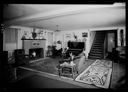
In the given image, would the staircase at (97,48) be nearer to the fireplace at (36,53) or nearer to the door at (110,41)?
the door at (110,41)

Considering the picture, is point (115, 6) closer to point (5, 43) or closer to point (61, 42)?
point (5, 43)

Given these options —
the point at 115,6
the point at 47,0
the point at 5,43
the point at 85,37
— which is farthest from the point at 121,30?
the point at 5,43

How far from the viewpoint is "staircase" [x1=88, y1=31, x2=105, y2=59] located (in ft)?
25.7

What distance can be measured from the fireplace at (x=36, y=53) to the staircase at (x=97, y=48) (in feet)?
15.0

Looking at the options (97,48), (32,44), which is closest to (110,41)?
(97,48)

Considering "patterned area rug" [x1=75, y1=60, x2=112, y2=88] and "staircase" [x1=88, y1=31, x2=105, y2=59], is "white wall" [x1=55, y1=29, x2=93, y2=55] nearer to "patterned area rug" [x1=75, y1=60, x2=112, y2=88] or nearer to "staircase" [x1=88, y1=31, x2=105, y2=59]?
"staircase" [x1=88, y1=31, x2=105, y2=59]

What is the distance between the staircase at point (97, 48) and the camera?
7818mm

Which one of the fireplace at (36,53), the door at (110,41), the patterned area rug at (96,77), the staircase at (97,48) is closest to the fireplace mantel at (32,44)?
the fireplace at (36,53)

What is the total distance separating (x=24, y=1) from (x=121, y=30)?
7.57 metres

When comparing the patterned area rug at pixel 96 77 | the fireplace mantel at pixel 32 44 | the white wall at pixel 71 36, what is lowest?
the patterned area rug at pixel 96 77

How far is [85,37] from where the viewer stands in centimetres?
827

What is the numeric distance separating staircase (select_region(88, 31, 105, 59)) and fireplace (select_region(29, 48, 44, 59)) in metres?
4.57

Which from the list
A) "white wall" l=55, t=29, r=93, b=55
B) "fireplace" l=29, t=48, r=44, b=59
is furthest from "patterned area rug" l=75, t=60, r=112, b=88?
"fireplace" l=29, t=48, r=44, b=59

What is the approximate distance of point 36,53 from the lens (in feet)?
25.9
